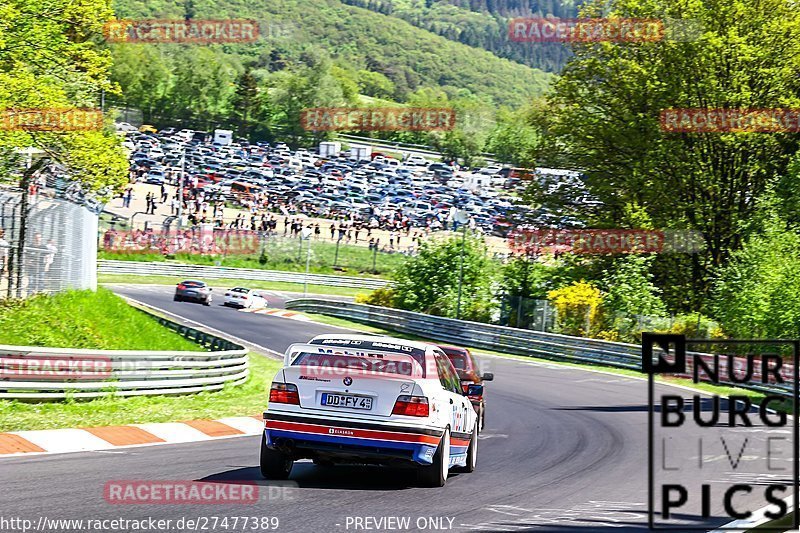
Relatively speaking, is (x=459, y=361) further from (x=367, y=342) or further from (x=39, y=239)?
(x=39, y=239)

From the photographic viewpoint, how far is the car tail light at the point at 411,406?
10422mm

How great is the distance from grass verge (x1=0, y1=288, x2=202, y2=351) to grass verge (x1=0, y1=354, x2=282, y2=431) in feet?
8.90

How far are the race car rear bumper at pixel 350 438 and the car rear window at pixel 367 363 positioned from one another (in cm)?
64

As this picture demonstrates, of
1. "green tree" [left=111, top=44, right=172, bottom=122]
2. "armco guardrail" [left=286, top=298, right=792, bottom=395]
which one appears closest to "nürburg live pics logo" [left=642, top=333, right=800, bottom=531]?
→ "armco guardrail" [left=286, top=298, right=792, bottom=395]

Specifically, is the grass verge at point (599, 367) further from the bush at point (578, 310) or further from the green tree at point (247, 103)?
the green tree at point (247, 103)

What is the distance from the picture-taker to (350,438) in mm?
10320

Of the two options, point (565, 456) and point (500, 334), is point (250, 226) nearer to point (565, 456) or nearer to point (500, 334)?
point (500, 334)

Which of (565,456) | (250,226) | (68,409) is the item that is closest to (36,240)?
(68,409)

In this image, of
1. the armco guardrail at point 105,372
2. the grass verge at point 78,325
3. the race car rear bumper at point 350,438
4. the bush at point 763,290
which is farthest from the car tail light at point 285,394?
the bush at point 763,290

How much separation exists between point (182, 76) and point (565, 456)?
157 metres

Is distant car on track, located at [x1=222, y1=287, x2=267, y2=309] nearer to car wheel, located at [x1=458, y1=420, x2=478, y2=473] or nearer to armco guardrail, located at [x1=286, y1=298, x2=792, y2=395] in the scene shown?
armco guardrail, located at [x1=286, y1=298, x2=792, y2=395]

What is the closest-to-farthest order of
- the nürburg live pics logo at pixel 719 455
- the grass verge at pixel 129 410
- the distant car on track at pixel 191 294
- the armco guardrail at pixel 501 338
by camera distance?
the nürburg live pics logo at pixel 719 455, the grass verge at pixel 129 410, the armco guardrail at pixel 501 338, the distant car on track at pixel 191 294

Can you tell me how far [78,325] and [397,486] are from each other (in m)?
12.8

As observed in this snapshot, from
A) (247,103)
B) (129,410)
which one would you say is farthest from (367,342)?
(247,103)
